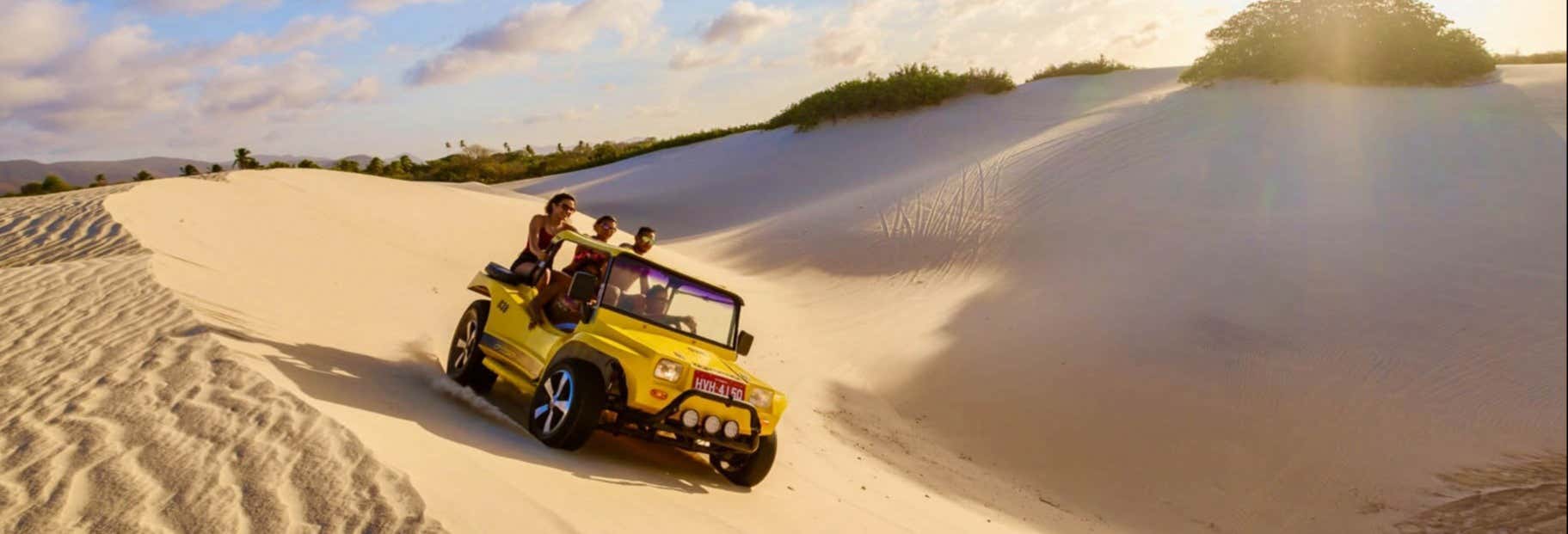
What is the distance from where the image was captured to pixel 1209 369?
10812 millimetres

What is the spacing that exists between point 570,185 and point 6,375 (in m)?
30.2

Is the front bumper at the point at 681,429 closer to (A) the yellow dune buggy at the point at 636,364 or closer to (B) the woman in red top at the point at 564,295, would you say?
(A) the yellow dune buggy at the point at 636,364

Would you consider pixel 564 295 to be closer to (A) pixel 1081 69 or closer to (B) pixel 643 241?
(B) pixel 643 241

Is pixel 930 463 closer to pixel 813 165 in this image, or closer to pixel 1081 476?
pixel 1081 476

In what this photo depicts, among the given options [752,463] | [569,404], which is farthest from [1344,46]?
[569,404]

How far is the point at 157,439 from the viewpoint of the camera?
5188 mm

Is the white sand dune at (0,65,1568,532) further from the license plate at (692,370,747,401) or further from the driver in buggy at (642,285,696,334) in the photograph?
the driver in buggy at (642,285,696,334)

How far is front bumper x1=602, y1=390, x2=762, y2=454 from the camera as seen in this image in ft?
21.2

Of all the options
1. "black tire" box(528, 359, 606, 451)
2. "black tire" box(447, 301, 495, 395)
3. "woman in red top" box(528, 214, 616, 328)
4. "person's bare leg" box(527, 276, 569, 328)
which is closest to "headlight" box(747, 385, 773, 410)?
"black tire" box(528, 359, 606, 451)

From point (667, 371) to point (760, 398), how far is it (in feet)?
2.54

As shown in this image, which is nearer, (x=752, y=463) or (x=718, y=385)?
(x=718, y=385)

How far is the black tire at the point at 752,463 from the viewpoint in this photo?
7.01 m

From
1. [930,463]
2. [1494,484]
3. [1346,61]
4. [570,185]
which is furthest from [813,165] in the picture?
[1494,484]

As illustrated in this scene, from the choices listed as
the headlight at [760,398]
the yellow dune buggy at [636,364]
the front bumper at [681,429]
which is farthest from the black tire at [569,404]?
the headlight at [760,398]
